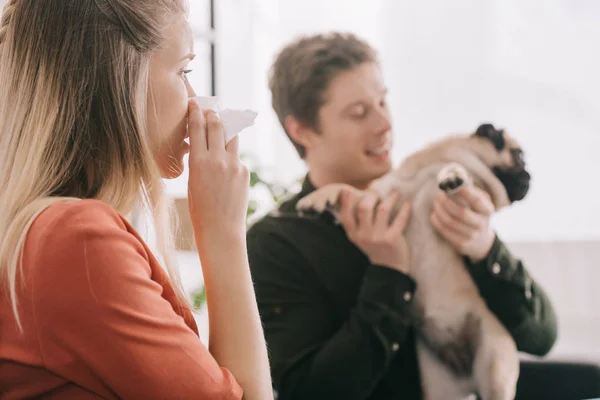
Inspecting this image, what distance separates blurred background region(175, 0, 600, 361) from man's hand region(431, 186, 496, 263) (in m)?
0.15

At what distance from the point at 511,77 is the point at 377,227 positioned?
484 mm

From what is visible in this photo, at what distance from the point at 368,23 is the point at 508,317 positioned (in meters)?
0.70

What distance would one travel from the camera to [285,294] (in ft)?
4.25

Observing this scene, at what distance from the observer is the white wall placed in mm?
1422

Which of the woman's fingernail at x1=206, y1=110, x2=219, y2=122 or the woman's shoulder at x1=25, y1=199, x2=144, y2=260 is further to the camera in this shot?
the woman's fingernail at x1=206, y1=110, x2=219, y2=122

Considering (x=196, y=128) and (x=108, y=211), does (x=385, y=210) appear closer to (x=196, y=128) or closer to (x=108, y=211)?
(x=196, y=128)

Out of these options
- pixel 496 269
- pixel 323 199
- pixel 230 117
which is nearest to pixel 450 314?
pixel 496 269

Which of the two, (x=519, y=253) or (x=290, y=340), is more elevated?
(x=519, y=253)

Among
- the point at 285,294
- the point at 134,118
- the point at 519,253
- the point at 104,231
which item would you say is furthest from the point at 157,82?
the point at 519,253

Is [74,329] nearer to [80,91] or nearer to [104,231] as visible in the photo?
[104,231]

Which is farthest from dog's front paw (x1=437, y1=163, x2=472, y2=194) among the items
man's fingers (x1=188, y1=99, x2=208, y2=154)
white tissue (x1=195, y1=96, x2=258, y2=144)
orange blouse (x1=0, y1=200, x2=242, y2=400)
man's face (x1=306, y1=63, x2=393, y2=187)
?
orange blouse (x1=0, y1=200, x2=242, y2=400)

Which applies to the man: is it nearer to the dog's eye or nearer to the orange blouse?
the dog's eye

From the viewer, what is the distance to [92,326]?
0.56 metres

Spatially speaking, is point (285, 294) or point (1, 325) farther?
point (285, 294)
